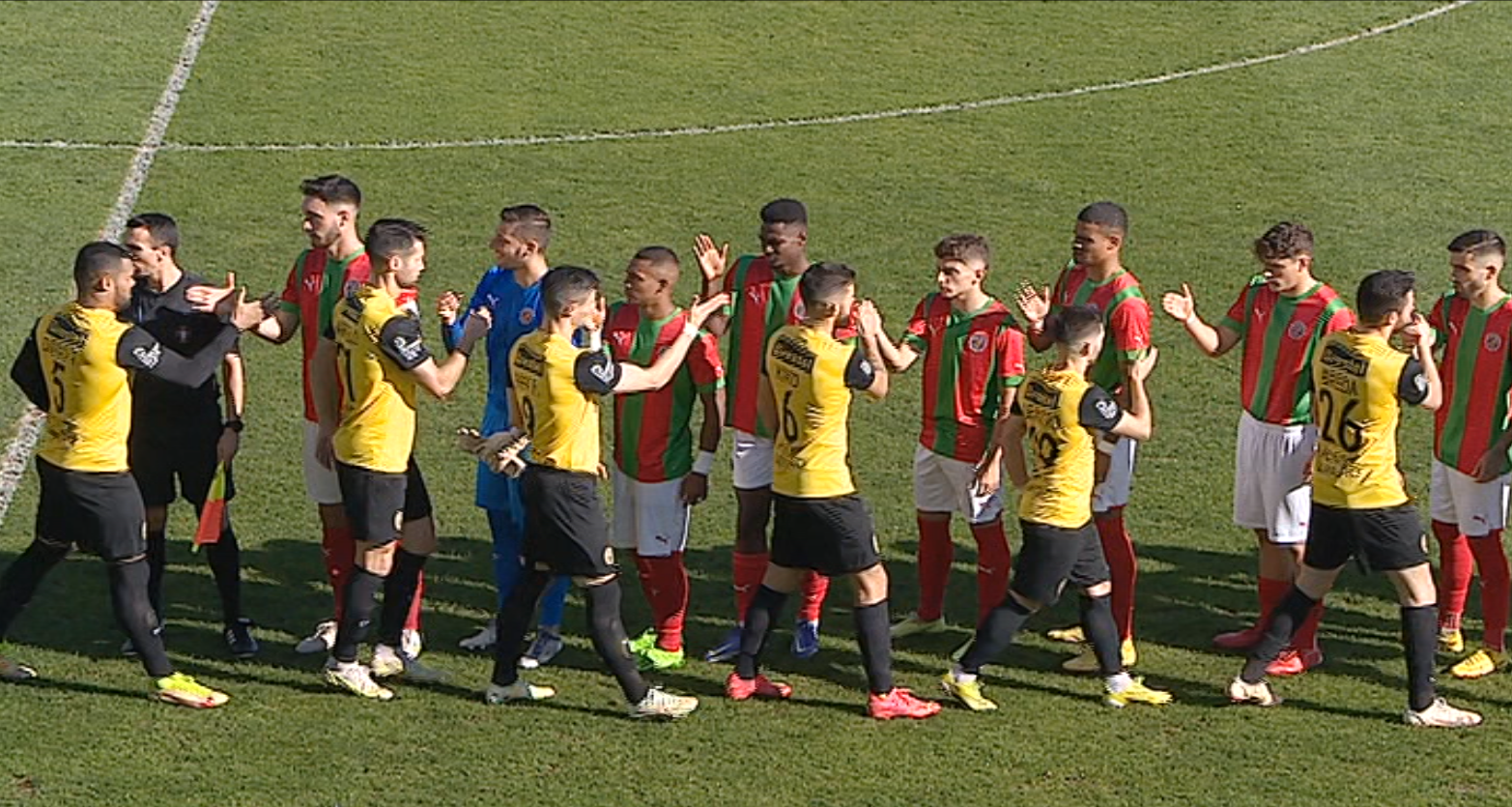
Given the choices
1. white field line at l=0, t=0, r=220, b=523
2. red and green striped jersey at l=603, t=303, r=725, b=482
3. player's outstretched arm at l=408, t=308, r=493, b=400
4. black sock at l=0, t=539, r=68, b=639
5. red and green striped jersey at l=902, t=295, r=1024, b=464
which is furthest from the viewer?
white field line at l=0, t=0, r=220, b=523

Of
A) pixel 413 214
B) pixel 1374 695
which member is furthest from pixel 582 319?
pixel 413 214

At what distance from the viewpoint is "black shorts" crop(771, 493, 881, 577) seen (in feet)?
31.8

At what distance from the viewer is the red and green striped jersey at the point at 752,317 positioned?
1052cm

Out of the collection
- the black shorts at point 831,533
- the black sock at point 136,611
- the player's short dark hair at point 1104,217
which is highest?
the player's short dark hair at point 1104,217

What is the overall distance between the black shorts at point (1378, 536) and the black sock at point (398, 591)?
3.99m

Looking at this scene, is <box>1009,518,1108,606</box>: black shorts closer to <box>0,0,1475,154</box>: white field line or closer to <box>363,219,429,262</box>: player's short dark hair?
<box>363,219,429,262</box>: player's short dark hair

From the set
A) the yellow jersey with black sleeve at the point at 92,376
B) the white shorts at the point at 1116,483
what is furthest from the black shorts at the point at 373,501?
the white shorts at the point at 1116,483

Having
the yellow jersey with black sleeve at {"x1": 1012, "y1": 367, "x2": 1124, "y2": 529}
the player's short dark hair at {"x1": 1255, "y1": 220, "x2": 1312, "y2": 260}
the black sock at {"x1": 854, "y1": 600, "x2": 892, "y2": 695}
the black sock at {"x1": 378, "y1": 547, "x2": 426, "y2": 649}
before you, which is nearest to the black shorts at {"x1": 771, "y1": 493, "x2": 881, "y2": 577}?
the black sock at {"x1": 854, "y1": 600, "x2": 892, "y2": 695}

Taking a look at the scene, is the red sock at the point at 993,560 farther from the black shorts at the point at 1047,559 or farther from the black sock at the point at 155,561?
the black sock at the point at 155,561

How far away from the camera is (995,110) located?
61.3 ft

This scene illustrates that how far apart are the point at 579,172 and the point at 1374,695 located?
358 inches

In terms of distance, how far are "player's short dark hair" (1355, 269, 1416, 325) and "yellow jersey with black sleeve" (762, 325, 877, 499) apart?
207 centimetres

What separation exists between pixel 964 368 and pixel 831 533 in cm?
114

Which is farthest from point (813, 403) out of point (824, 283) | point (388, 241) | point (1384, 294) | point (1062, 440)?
point (1384, 294)
